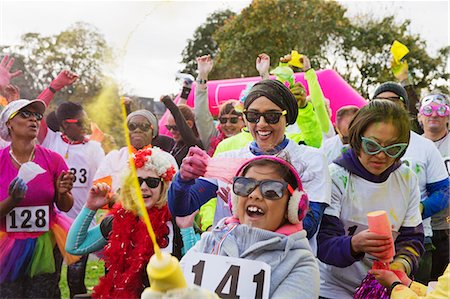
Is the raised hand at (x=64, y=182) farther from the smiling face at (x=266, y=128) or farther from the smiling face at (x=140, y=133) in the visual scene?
the smiling face at (x=266, y=128)

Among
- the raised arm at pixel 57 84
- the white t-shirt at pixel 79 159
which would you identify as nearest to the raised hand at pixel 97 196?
the raised arm at pixel 57 84

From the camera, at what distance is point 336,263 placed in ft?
9.04

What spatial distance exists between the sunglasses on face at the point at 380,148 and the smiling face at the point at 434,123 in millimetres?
2207

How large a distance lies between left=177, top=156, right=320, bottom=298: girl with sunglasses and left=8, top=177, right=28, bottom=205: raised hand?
2.02 metres

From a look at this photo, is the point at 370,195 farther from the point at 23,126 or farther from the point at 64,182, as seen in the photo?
the point at 23,126

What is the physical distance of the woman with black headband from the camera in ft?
9.27

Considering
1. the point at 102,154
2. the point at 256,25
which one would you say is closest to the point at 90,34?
the point at 102,154

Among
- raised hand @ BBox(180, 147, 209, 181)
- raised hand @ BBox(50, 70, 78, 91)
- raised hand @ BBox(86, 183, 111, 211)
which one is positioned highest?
raised hand @ BBox(50, 70, 78, 91)

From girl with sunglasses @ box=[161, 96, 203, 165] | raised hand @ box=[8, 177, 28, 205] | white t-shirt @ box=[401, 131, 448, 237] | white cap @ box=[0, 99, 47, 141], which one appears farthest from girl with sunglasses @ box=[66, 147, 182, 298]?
white t-shirt @ box=[401, 131, 448, 237]

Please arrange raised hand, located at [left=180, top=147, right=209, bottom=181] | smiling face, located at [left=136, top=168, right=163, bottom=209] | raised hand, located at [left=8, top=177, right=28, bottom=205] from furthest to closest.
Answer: raised hand, located at [left=8, top=177, right=28, bottom=205] → smiling face, located at [left=136, top=168, right=163, bottom=209] → raised hand, located at [left=180, top=147, right=209, bottom=181]

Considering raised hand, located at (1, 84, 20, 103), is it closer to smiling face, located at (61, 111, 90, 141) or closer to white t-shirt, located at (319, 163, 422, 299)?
smiling face, located at (61, 111, 90, 141)

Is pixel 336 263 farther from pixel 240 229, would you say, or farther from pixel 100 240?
pixel 100 240

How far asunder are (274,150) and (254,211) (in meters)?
0.64

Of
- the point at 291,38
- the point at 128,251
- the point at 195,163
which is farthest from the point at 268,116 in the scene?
the point at 291,38
